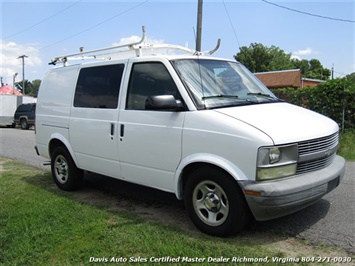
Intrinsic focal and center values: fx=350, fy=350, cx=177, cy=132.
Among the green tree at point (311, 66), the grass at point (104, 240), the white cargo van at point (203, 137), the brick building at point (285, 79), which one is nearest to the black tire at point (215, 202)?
the white cargo van at point (203, 137)

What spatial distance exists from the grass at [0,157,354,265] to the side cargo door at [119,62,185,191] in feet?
1.92

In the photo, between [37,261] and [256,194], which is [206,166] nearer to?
[256,194]

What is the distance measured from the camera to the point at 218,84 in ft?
14.0

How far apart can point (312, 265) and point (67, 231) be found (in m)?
2.64

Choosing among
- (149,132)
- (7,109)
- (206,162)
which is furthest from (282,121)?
(7,109)

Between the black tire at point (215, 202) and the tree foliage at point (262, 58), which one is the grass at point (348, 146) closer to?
the black tire at point (215, 202)

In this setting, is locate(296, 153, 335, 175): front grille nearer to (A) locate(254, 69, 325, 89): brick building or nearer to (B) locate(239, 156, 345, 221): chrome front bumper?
(B) locate(239, 156, 345, 221): chrome front bumper

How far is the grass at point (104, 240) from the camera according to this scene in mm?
→ 3387

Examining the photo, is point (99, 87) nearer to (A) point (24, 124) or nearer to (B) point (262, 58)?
(A) point (24, 124)

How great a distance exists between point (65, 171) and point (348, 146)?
297 inches

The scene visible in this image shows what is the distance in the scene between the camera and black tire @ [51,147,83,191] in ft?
18.8

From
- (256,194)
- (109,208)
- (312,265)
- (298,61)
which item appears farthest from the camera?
(298,61)

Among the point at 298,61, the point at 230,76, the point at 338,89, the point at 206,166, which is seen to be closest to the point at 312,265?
the point at 206,166

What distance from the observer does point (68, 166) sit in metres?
5.75
